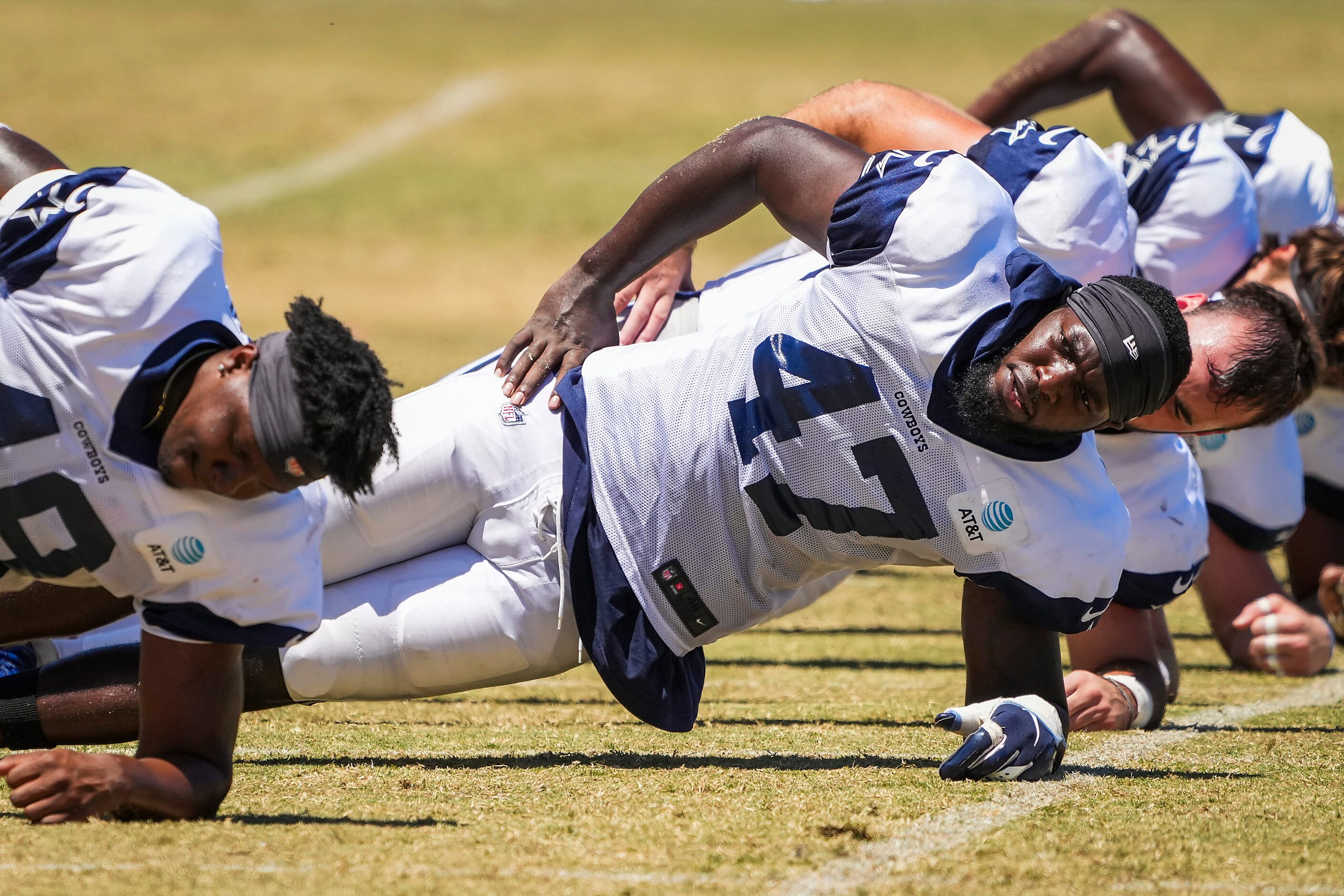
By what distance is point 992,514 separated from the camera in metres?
2.90

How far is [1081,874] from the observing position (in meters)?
2.38

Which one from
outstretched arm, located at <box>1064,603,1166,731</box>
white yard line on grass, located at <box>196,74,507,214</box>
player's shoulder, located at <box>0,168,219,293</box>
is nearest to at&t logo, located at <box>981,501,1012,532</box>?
outstretched arm, located at <box>1064,603,1166,731</box>

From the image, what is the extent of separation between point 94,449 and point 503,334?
36.7ft

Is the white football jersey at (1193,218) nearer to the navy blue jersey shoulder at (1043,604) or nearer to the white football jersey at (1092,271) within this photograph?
the white football jersey at (1092,271)

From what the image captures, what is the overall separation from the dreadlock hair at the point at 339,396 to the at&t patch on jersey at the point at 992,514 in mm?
1084

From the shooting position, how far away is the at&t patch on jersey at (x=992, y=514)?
2889 mm

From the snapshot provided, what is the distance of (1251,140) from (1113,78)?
2.62 ft

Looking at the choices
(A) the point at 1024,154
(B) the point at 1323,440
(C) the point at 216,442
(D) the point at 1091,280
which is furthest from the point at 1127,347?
(B) the point at 1323,440

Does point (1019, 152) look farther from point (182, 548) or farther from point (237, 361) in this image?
point (182, 548)

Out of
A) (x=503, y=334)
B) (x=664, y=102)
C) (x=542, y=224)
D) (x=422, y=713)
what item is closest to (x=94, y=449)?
(x=422, y=713)

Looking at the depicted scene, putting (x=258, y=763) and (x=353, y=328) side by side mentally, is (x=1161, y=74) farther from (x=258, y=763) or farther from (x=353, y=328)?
(x=258, y=763)

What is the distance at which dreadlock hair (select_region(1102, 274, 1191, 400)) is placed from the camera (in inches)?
115

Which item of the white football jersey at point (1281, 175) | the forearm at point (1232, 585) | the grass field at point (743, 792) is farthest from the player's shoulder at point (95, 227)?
the white football jersey at point (1281, 175)

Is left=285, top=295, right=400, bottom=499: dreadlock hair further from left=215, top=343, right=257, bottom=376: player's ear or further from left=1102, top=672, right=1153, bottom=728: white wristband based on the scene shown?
left=1102, top=672, right=1153, bottom=728: white wristband
